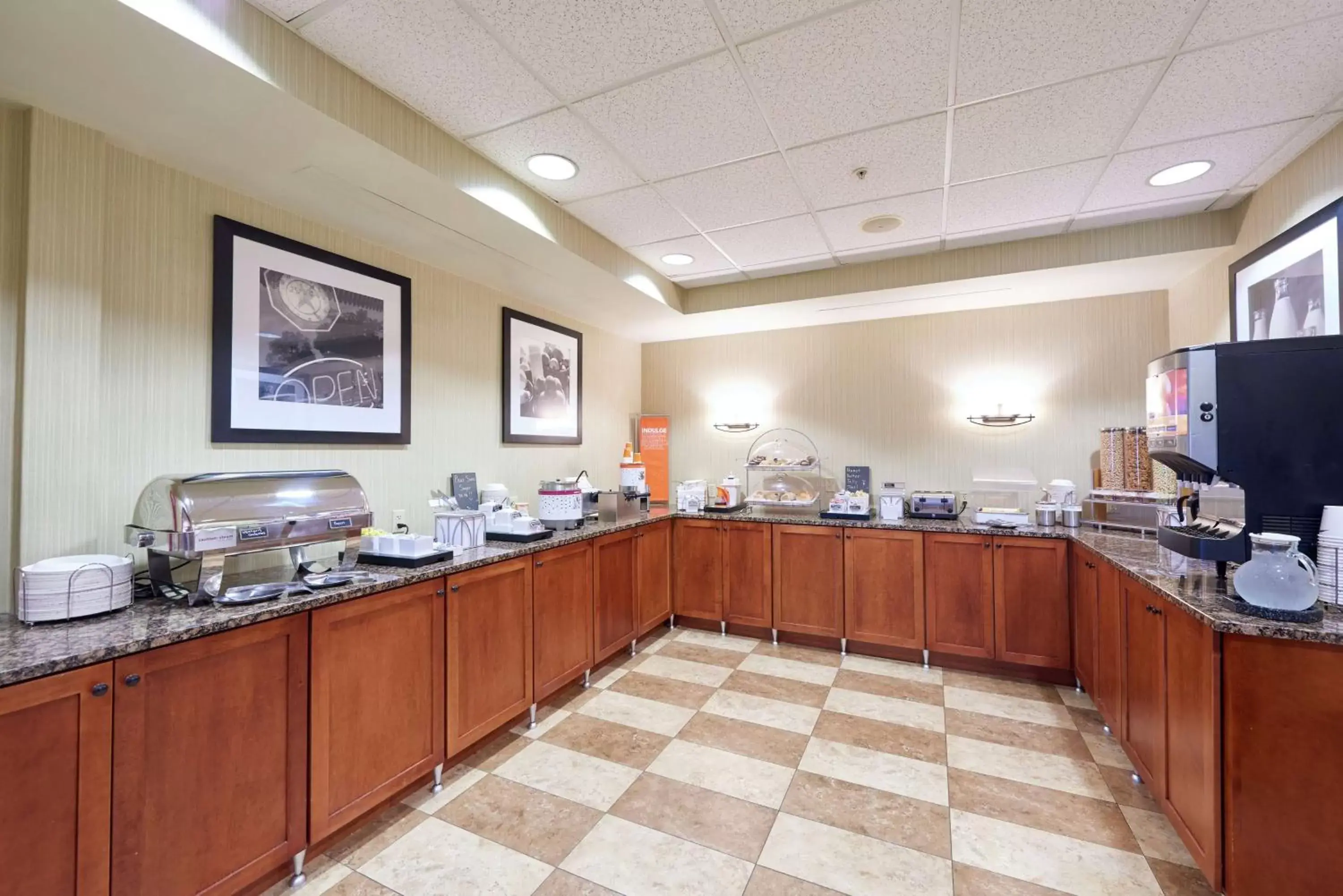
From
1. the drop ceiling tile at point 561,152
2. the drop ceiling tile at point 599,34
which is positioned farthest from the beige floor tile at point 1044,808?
the drop ceiling tile at point 561,152

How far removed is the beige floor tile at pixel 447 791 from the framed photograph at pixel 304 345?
1.63m

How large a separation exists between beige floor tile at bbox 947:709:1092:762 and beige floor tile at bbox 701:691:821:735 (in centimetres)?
72

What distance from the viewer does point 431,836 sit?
2.00 metres

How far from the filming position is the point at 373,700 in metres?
2.01

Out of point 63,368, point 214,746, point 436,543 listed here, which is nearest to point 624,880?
point 214,746

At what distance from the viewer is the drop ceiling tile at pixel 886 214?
290 centimetres

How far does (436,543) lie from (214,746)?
1087 millimetres

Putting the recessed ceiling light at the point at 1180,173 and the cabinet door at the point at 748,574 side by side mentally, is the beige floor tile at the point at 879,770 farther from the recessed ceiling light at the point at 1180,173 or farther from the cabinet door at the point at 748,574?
the recessed ceiling light at the point at 1180,173

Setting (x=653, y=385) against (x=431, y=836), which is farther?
(x=653, y=385)

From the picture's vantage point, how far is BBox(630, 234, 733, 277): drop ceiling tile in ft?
11.3

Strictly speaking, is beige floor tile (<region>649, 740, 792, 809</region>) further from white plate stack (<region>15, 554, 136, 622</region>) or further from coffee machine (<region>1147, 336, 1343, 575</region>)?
white plate stack (<region>15, 554, 136, 622</region>)

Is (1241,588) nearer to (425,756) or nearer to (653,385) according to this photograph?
(425,756)

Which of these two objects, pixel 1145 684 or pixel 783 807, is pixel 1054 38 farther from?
pixel 783 807

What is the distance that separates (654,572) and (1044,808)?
2.54 meters
